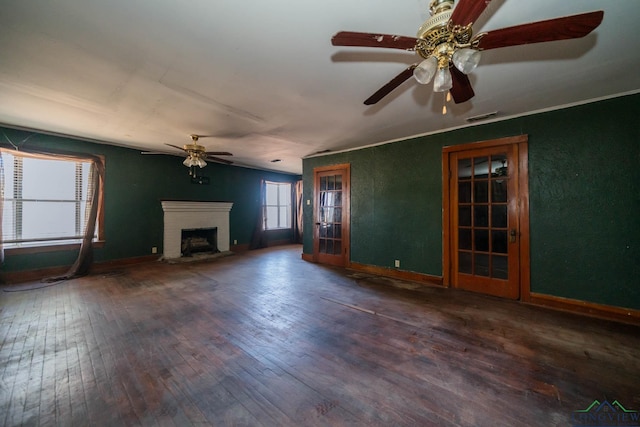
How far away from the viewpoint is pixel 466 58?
1344mm

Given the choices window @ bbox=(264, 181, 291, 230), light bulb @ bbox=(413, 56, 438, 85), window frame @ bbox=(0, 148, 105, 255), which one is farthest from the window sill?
light bulb @ bbox=(413, 56, 438, 85)

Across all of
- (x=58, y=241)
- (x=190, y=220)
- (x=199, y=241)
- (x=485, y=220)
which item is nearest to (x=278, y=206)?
(x=199, y=241)

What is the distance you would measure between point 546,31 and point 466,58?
0.37 metres

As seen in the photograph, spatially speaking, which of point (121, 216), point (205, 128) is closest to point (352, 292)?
point (205, 128)

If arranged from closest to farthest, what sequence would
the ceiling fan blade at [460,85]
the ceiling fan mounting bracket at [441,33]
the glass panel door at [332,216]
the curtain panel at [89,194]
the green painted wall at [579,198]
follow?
the ceiling fan mounting bracket at [441,33], the ceiling fan blade at [460,85], the green painted wall at [579,198], the curtain panel at [89,194], the glass panel door at [332,216]

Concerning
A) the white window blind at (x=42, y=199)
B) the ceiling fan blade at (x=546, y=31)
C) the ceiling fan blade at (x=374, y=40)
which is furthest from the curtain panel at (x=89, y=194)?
the ceiling fan blade at (x=546, y=31)

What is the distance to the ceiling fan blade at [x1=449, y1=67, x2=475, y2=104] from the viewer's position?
5.65 feet

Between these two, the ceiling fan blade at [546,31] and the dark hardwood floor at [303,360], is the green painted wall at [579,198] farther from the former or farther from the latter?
the ceiling fan blade at [546,31]

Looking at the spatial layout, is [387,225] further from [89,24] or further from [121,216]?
[121,216]

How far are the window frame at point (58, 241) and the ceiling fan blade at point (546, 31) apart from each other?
6284 mm

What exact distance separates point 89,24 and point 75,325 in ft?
9.15

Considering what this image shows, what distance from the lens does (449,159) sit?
381 cm

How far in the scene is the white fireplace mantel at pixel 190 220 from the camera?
5773 millimetres

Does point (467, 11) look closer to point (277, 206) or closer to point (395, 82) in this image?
point (395, 82)
